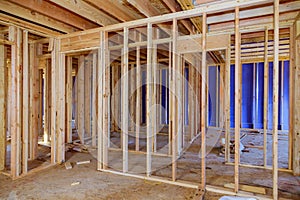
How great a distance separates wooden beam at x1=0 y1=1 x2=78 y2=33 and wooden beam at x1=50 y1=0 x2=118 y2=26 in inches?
21.7

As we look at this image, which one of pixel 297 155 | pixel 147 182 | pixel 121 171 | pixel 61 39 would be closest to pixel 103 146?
pixel 121 171

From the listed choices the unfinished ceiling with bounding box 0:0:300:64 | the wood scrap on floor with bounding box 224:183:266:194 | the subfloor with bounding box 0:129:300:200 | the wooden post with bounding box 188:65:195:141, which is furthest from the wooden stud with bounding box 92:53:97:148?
the wood scrap on floor with bounding box 224:183:266:194

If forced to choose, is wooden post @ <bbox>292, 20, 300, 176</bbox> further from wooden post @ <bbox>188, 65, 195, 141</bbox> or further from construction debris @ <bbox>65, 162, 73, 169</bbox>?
construction debris @ <bbox>65, 162, 73, 169</bbox>

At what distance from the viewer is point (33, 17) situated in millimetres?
3121

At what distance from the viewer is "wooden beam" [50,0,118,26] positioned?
2.97 m

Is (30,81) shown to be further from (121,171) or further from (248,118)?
(248,118)

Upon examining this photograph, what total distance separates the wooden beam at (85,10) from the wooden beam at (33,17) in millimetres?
551

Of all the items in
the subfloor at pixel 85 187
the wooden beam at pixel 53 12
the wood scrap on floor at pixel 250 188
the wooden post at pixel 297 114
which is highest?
the wooden beam at pixel 53 12

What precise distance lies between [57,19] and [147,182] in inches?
115

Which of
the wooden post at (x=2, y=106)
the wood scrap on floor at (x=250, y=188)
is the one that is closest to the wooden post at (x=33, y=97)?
the wooden post at (x=2, y=106)

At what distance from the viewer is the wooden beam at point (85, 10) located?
9.74ft

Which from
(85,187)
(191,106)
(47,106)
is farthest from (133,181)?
(47,106)

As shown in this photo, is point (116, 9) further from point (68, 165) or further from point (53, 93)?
point (68, 165)

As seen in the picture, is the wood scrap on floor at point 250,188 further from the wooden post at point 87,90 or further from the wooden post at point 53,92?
the wooden post at point 87,90
